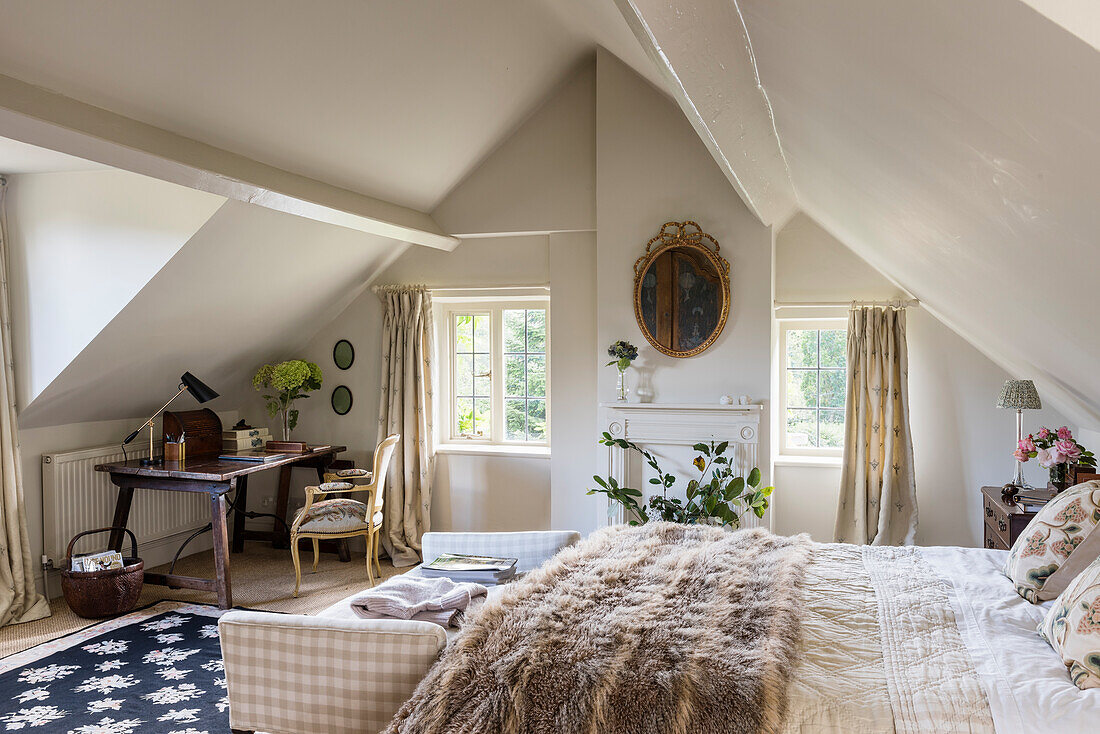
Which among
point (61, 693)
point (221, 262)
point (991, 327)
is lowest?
point (61, 693)

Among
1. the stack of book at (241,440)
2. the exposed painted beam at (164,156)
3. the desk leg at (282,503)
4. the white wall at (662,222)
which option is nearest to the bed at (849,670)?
the exposed painted beam at (164,156)

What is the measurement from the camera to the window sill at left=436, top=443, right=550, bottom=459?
582cm

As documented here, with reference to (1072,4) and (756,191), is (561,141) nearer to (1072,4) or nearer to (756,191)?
(756,191)

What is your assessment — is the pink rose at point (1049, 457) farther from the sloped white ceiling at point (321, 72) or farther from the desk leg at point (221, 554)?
the desk leg at point (221, 554)

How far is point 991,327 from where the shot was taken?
10.8 ft

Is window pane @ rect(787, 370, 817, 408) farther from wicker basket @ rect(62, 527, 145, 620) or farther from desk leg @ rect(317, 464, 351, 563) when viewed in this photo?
wicker basket @ rect(62, 527, 145, 620)

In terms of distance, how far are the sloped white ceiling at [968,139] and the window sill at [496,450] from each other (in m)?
3.13

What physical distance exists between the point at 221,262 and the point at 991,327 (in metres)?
3.79

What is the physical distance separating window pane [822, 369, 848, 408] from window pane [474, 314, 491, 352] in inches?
93.9

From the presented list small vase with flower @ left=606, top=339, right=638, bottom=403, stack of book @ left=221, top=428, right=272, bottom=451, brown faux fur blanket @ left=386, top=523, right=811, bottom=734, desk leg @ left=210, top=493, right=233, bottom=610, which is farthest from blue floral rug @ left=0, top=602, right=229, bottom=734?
small vase with flower @ left=606, top=339, right=638, bottom=403

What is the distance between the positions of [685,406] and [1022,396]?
178 centimetres

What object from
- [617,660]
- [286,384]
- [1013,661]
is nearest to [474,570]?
[617,660]

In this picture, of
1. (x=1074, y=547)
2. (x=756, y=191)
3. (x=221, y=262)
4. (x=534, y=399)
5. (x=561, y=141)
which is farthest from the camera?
(x=534, y=399)

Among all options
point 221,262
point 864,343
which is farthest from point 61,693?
point 864,343
